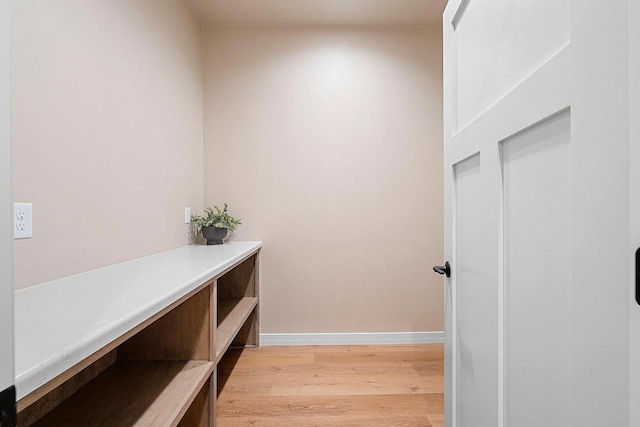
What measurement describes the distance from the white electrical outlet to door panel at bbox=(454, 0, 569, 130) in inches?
54.0

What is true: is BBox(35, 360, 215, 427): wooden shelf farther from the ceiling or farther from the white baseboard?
the ceiling

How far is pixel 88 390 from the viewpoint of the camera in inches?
45.0

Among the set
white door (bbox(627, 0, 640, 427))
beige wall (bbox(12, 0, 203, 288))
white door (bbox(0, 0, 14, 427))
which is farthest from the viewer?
beige wall (bbox(12, 0, 203, 288))

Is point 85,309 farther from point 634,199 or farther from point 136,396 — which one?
point 634,199

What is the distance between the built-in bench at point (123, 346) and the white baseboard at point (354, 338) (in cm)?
93

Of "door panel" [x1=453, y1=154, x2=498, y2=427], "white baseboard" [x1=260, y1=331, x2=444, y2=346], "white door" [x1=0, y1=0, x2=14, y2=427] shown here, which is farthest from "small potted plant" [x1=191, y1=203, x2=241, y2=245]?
"white door" [x1=0, y1=0, x2=14, y2=427]

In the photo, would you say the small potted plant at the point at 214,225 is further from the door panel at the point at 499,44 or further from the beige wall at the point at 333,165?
the door panel at the point at 499,44

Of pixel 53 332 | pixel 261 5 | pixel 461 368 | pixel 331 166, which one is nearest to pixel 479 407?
pixel 461 368

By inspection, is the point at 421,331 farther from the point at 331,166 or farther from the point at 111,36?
the point at 111,36

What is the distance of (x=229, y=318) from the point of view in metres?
1.94

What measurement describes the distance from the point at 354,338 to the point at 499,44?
2.20 meters

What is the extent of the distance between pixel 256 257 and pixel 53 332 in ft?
A: 5.98

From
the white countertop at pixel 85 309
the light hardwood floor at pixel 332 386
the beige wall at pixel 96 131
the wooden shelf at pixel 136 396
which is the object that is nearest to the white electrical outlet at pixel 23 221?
the beige wall at pixel 96 131

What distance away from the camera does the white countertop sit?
0.57 m
